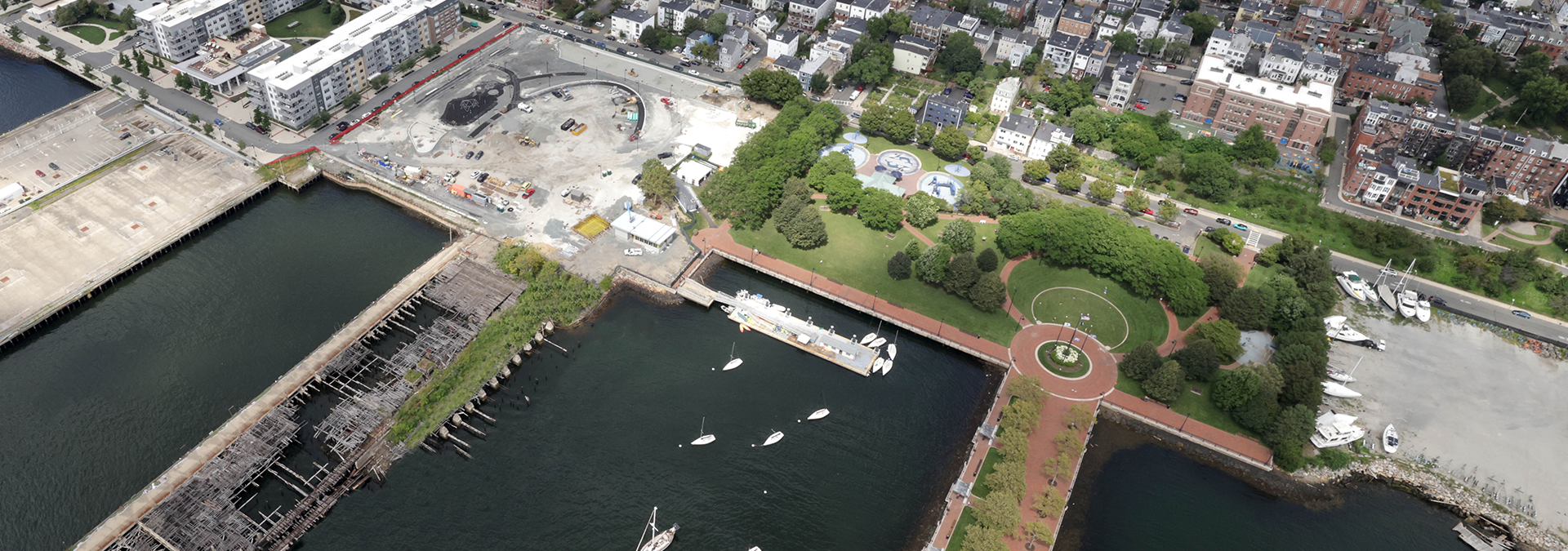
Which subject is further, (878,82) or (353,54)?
(878,82)

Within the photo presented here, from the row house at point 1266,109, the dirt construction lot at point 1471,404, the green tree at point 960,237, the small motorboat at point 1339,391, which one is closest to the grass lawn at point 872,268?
the green tree at point 960,237

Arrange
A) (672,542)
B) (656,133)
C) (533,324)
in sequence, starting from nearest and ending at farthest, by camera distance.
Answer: (672,542)
(533,324)
(656,133)

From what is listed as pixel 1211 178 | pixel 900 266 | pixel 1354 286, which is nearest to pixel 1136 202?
pixel 1211 178

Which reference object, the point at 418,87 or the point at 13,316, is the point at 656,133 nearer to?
the point at 418,87

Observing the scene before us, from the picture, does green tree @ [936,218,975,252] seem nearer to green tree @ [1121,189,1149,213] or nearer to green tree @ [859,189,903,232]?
green tree @ [859,189,903,232]

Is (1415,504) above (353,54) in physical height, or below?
below

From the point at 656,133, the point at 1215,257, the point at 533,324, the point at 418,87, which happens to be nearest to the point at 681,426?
the point at 533,324

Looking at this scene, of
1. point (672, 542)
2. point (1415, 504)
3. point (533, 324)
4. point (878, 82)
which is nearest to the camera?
point (672, 542)
